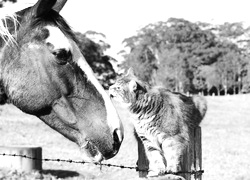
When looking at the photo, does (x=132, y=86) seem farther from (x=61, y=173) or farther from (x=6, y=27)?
(x=61, y=173)

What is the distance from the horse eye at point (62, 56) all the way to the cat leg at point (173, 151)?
1763 millimetres

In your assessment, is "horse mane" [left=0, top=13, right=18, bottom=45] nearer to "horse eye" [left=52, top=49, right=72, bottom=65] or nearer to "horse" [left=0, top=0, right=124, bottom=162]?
"horse" [left=0, top=0, right=124, bottom=162]

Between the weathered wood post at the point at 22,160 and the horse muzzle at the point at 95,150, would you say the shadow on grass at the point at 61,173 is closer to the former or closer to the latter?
the weathered wood post at the point at 22,160

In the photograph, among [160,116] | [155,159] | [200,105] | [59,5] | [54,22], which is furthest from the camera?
[200,105]

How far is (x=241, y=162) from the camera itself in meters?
9.61

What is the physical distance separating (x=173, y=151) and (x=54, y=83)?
188cm

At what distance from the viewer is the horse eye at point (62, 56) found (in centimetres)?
205

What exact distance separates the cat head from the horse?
87.8 inches

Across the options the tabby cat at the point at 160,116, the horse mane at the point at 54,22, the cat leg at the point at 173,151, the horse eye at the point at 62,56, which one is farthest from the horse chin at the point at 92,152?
the cat leg at the point at 173,151

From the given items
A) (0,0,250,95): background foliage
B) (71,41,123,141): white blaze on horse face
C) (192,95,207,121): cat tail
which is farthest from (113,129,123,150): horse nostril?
(0,0,250,95): background foliage

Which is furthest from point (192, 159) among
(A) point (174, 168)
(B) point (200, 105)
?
(B) point (200, 105)

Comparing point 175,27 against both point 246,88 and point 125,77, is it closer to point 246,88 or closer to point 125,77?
point 246,88

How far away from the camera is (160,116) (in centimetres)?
429

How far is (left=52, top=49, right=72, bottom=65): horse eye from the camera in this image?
205cm
